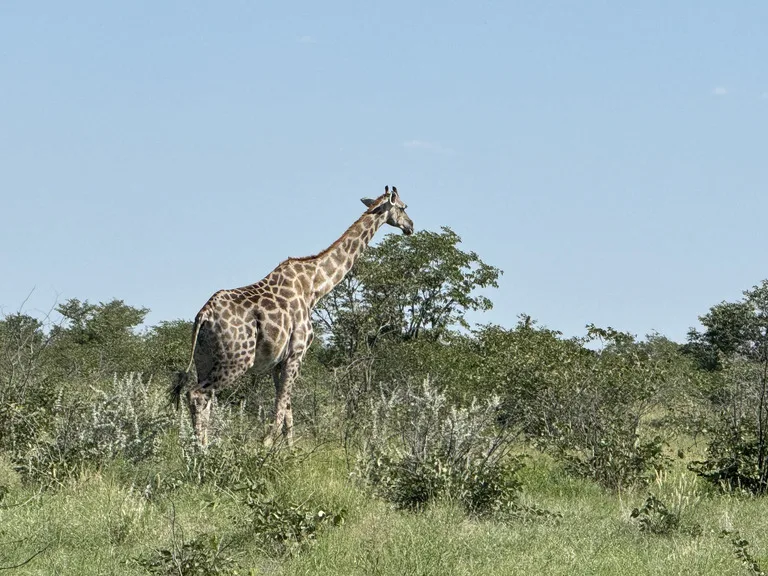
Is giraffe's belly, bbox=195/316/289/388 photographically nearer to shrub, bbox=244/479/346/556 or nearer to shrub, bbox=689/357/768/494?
shrub, bbox=244/479/346/556

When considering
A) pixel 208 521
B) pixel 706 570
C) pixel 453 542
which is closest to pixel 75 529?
pixel 208 521

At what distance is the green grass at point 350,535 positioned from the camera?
6.88 metres

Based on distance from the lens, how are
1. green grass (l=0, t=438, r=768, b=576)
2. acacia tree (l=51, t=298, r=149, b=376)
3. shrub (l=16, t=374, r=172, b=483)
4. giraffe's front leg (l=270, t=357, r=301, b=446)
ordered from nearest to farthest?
1. green grass (l=0, t=438, r=768, b=576)
2. shrub (l=16, t=374, r=172, b=483)
3. giraffe's front leg (l=270, t=357, r=301, b=446)
4. acacia tree (l=51, t=298, r=149, b=376)

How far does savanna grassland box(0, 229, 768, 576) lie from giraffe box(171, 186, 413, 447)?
509 mm

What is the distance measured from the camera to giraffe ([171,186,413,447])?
11.9 m

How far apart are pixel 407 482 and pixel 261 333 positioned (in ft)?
12.4

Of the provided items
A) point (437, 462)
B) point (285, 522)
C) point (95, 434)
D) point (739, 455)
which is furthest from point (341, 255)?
point (285, 522)

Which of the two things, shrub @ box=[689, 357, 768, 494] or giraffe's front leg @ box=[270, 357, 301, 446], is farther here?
giraffe's front leg @ box=[270, 357, 301, 446]

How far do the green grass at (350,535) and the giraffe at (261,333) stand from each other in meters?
2.29

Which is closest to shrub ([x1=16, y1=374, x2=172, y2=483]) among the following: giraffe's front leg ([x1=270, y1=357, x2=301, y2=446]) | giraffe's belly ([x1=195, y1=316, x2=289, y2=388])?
giraffe's belly ([x1=195, y1=316, x2=289, y2=388])

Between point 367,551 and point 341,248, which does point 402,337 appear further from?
point 367,551

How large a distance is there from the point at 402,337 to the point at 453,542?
59.6 feet

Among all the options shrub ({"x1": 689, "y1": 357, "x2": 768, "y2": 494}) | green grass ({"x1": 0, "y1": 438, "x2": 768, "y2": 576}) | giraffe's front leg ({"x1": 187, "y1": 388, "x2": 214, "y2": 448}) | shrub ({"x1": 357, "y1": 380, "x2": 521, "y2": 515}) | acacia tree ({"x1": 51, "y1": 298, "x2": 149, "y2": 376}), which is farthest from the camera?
acacia tree ({"x1": 51, "y1": 298, "x2": 149, "y2": 376})

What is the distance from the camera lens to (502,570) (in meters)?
6.71
